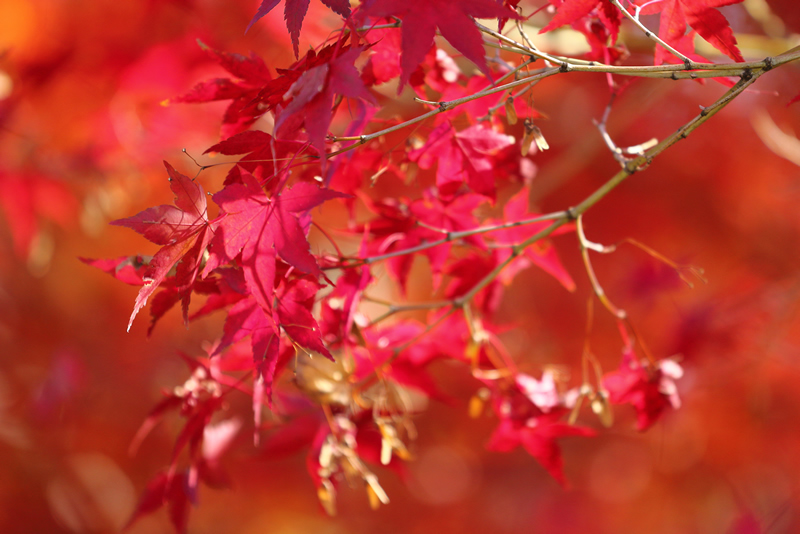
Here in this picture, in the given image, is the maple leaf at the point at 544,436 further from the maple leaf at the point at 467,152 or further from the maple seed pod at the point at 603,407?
the maple leaf at the point at 467,152

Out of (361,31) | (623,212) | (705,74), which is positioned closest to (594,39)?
(705,74)

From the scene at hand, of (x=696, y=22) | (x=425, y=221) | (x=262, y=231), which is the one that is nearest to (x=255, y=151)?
(x=262, y=231)

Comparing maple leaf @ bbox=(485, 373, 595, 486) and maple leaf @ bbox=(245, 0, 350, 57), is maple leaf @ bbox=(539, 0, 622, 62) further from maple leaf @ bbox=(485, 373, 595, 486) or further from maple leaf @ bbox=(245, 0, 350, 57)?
maple leaf @ bbox=(485, 373, 595, 486)

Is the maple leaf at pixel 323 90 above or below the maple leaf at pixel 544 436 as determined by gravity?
above

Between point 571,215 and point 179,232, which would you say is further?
point 571,215

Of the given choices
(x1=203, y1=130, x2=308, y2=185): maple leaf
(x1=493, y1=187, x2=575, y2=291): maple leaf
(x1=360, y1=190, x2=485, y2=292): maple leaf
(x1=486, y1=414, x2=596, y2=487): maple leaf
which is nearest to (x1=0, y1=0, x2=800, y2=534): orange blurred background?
(x1=493, y1=187, x2=575, y2=291): maple leaf

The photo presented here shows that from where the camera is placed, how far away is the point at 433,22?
0.45m

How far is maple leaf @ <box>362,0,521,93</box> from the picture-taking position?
0.45 meters

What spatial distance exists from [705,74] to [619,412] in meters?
1.79

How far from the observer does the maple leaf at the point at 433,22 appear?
1.47ft

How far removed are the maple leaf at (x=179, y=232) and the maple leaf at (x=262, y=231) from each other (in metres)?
0.02

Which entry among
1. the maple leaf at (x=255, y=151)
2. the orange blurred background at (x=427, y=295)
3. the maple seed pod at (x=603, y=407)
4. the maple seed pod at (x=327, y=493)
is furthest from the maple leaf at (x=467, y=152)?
the orange blurred background at (x=427, y=295)

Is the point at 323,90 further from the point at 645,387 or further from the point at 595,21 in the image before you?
the point at 645,387

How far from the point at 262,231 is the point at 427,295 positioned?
1.69m
